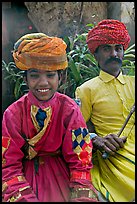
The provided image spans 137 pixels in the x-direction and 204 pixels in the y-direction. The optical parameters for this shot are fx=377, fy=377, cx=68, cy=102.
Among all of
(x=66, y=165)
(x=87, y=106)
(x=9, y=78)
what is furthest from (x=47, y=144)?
(x=9, y=78)

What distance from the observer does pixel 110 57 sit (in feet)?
6.77

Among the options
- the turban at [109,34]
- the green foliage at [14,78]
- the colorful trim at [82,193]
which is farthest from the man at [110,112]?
the green foliage at [14,78]

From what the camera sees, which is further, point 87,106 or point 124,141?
point 87,106

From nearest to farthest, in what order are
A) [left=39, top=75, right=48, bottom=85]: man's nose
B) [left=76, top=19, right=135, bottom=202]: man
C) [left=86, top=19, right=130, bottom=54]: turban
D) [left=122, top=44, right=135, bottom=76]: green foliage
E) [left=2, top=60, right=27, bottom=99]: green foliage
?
[left=39, top=75, right=48, bottom=85]: man's nose < [left=76, top=19, right=135, bottom=202]: man < [left=86, top=19, right=130, bottom=54]: turban < [left=122, top=44, right=135, bottom=76]: green foliage < [left=2, top=60, right=27, bottom=99]: green foliage

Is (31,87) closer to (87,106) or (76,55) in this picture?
(87,106)

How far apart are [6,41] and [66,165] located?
2.08 m

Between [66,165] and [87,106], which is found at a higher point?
[87,106]

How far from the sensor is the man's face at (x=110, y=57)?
2.06m

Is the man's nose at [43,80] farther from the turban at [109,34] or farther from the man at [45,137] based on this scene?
the turban at [109,34]

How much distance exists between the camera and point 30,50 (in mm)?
1697

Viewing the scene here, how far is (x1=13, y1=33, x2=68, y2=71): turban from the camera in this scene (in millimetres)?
1693

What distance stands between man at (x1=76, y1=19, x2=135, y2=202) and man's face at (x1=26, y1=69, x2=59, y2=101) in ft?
1.19

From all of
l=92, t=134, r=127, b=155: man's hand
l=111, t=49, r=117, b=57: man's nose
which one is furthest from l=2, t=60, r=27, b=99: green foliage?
l=92, t=134, r=127, b=155: man's hand

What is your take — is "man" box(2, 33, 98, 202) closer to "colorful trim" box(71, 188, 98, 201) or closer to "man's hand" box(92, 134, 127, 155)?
"colorful trim" box(71, 188, 98, 201)
